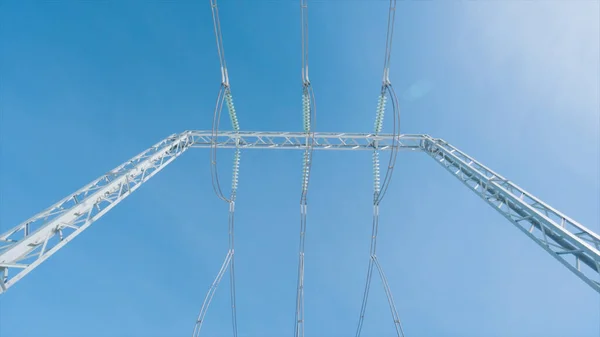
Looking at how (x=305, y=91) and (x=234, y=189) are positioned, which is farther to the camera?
(x=234, y=189)

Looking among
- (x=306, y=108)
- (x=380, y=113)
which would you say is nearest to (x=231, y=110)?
(x=306, y=108)

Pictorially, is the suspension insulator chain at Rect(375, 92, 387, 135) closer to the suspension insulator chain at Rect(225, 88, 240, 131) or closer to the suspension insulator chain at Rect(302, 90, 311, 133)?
the suspension insulator chain at Rect(302, 90, 311, 133)

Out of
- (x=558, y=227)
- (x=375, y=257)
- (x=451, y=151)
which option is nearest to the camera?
(x=558, y=227)

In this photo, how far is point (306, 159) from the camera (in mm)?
14156

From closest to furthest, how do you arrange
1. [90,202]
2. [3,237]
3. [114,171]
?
1. [3,237]
2. [90,202]
3. [114,171]

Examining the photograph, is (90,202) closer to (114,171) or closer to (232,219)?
(114,171)

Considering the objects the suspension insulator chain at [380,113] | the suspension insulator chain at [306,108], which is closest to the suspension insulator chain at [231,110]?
the suspension insulator chain at [306,108]

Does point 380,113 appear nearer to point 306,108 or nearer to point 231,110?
point 306,108

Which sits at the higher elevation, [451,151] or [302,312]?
[451,151]

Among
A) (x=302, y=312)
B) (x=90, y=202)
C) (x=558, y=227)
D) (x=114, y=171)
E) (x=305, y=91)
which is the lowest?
Answer: (x=302, y=312)

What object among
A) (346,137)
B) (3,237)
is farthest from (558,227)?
(3,237)

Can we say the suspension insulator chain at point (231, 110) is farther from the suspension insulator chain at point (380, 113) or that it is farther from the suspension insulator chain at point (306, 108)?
the suspension insulator chain at point (380, 113)

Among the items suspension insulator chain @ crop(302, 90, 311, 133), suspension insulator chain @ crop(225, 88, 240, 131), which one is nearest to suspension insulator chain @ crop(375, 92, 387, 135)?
suspension insulator chain @ crop(302, 90, 311, 133)

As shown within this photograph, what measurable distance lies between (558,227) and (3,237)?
545 inches
